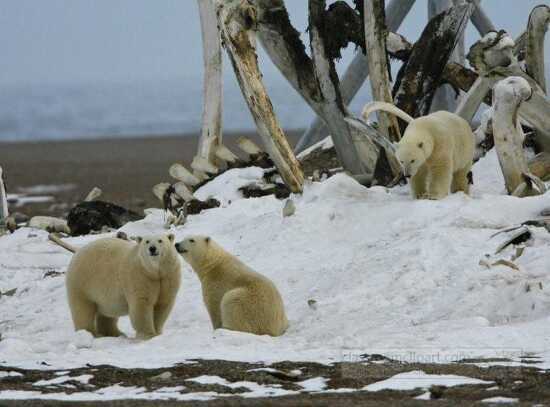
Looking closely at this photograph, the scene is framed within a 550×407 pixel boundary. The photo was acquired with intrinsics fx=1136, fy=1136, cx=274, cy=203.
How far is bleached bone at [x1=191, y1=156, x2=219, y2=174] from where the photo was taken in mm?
14422

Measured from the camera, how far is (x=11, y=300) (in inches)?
420

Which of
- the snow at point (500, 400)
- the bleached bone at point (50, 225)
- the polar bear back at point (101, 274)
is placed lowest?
the snow at point (500, 400)

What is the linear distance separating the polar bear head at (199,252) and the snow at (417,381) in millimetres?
2636

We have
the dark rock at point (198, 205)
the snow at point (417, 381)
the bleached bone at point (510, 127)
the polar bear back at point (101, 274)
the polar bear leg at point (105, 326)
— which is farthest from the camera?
the dark rock at point (198, 205)

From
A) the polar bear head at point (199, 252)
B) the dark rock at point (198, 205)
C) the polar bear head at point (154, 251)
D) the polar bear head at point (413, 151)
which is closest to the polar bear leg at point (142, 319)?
the polar bear head at point (154, 251)

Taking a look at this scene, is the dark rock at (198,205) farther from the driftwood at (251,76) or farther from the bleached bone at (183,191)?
the driftwood at (251,76)

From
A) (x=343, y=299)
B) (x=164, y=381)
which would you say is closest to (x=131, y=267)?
(x=343, y=299)

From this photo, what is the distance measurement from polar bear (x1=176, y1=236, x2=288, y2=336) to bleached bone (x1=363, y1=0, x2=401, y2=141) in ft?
12.1

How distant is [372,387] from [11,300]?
5.40 m

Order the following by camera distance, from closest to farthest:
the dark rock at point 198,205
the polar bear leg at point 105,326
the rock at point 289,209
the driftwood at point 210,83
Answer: the polar bear leg at point 105,326, the rock at point 289,209, the dark rock at point 198,205, the driftwood at point 210,83

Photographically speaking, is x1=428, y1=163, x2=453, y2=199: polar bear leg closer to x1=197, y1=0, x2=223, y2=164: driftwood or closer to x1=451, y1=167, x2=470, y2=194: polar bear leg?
x1=451, y1=167, x2=470, y2=194: polar bear leg

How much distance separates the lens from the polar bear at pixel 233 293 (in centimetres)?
816

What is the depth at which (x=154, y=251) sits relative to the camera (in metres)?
8.33

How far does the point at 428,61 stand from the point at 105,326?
16.4ft
